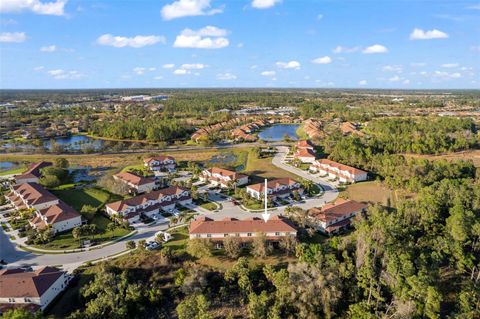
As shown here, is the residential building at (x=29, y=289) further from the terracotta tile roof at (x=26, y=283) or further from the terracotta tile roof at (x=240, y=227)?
the terracotta tile roof at (x=240, y=227)

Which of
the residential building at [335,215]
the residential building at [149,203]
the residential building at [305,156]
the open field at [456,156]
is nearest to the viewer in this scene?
the residential building at [335,215]

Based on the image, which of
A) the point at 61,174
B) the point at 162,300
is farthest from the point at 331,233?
the point at 61,174

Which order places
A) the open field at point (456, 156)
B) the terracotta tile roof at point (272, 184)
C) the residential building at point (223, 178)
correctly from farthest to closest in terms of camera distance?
the open field at point (456, 156) < the residential building at point (223, 178) < the terracotta tile roof at point (272, 184)

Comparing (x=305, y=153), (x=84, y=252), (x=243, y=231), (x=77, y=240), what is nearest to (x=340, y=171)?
(x=305, y=153)

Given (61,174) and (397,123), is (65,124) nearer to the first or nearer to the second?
(61,174)

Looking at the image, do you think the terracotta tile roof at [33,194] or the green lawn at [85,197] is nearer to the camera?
the terracotta tile roof at [33,194]

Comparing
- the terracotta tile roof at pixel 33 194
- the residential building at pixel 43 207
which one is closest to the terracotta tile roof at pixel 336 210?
the residential building at pixel 43 207

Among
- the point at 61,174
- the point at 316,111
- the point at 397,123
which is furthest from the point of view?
the point at 316,111
